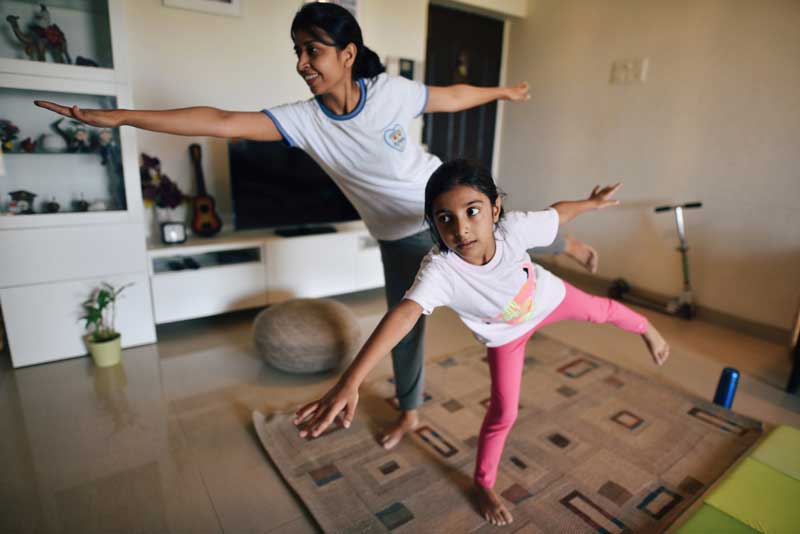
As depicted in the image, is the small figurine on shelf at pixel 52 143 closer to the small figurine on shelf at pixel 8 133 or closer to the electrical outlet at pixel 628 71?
the small figurine on shelf at pixel 8 133

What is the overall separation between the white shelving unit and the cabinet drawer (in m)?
0.14

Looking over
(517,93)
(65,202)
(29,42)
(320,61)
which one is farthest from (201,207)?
(517,93)

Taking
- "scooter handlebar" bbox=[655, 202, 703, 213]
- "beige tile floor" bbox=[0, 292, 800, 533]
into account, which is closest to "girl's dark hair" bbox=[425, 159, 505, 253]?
"beige tile floor" bbox=[0, 292, 800, 533]

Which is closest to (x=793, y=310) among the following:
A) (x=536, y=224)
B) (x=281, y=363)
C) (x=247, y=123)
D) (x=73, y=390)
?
(x=536, y=224)

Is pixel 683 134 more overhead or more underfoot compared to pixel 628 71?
more underfoot

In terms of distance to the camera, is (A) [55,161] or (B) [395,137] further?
(A) [55,161]

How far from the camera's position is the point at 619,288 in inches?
138

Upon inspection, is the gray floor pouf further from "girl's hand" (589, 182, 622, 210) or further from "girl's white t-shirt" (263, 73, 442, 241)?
"girl's hand" (589, 182, 622, 210)

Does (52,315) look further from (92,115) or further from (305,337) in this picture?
(92,115)

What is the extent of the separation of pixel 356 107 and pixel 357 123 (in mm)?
49

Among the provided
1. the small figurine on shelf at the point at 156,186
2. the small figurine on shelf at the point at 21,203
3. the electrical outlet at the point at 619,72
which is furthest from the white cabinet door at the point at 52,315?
the electrical outlet at the point at 619,72

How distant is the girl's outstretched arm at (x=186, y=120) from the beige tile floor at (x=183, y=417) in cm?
112

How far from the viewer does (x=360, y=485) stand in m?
1.60

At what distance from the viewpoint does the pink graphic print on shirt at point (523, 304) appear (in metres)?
1.36
